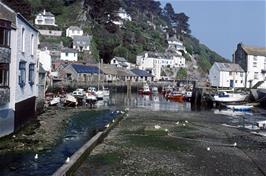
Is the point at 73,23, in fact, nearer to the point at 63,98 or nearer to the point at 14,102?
→ the point at 63,98

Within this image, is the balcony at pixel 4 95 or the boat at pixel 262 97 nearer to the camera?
the balcony at pixel 4 95

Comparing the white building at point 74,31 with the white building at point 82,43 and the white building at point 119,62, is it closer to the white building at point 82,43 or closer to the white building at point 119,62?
the white building at point 82,43

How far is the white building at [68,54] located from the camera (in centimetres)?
13850

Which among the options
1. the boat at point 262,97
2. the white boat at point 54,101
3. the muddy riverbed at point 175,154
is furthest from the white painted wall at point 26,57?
the boat at point 262,97

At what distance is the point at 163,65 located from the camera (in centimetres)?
17762

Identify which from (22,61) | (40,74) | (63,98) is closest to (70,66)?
(63,98)

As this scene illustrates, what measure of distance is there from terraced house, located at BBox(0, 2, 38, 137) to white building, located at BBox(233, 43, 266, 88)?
70954mm

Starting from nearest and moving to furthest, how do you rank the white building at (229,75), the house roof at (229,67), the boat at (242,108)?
the boat at (242,108)
the house roof at (229,67)
the white building at (229,75)

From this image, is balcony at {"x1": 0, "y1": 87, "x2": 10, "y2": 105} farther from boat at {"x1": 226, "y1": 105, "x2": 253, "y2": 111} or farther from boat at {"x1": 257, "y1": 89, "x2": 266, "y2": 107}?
boat at {"x1": 257, "y1": 89, "x2": 266, "y2": 107}

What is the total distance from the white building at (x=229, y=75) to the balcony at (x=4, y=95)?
75545 millimetres

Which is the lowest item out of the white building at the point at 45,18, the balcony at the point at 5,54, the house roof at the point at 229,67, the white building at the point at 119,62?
the balcony at the point at 5,54

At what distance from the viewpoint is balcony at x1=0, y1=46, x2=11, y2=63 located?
2652 cm

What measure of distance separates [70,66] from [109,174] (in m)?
105

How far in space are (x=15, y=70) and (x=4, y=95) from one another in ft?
11.0
